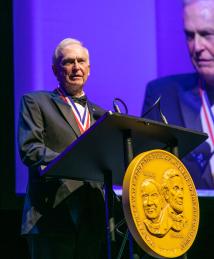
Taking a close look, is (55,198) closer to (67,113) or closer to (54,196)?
(54,196)

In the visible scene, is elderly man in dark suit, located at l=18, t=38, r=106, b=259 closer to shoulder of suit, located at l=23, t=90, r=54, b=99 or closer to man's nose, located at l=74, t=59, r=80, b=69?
shoulder of suit, located at l=23, t=90, r=54, b=99

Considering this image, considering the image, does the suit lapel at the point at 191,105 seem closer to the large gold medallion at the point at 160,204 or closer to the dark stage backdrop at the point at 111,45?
the dark stage backdrop at the point at 111,45

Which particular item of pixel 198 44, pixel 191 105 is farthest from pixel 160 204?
pixel 198 44

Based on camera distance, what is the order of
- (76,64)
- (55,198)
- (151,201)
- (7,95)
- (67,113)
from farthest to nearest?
(7,95), (76,64), (67,113), (55,198), (151,201)

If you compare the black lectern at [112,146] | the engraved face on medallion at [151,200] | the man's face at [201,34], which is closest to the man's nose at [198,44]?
the man's face at [201,34]

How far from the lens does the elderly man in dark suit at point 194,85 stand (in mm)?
3396

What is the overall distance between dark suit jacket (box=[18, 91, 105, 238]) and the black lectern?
0.36ft

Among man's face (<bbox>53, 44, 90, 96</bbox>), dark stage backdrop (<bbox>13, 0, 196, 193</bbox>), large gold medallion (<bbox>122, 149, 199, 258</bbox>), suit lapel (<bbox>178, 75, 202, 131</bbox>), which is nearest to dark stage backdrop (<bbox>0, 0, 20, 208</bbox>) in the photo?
dark stage backdrop (<bbox>13, 0, 196, 193</bbox>)

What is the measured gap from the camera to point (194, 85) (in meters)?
3.46

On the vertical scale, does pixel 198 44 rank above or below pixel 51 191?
above

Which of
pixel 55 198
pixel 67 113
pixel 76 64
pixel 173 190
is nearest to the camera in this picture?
pixel 173 190

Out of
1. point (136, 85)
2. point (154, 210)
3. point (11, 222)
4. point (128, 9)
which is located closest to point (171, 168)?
point (154, 210)

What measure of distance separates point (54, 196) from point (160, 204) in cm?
49

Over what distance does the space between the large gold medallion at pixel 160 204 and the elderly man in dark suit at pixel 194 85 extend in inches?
54.7
